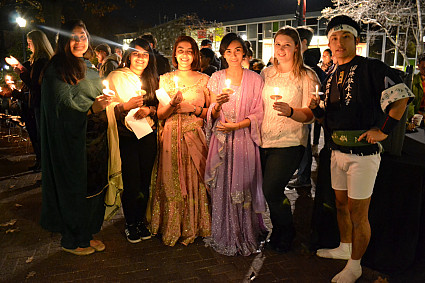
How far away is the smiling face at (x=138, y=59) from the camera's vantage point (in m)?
Result: 3.76

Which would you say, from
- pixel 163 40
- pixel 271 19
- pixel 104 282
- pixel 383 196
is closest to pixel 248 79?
pixel 383 196

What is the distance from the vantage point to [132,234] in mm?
4137

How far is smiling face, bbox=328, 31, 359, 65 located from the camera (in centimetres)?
308

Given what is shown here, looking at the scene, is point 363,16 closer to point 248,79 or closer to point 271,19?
point 271,19

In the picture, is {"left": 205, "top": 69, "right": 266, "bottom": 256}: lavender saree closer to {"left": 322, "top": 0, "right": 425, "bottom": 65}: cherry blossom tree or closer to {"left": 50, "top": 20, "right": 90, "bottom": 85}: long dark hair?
{"left": 50, "top": 20, "right": 90, "bottom": 85}: long dark hair

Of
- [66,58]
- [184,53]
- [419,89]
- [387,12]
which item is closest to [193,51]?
[184,53]

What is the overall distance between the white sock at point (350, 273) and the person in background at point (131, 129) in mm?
2223

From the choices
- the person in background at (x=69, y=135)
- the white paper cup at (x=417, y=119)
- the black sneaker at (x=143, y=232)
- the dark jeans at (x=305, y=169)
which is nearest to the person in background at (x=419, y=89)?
the white paper cup at (x=417, y=119)

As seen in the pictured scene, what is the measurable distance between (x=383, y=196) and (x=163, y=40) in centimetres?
2900

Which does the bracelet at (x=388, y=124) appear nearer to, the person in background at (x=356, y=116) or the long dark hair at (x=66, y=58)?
the person in background at (x=356, y=116)

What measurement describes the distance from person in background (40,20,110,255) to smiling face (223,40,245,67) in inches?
53.4

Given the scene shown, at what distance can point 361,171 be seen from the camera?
3025 mm

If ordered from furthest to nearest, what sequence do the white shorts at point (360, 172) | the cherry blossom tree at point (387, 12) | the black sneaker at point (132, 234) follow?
the cherry blossom tree at point (387, 12)
the black sneaker at point (132, 234)
the white shorts at point (360, 172)

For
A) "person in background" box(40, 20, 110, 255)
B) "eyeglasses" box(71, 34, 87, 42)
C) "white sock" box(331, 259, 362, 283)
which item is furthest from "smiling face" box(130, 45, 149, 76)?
"white sock" box(331, 259, 362, 283)
